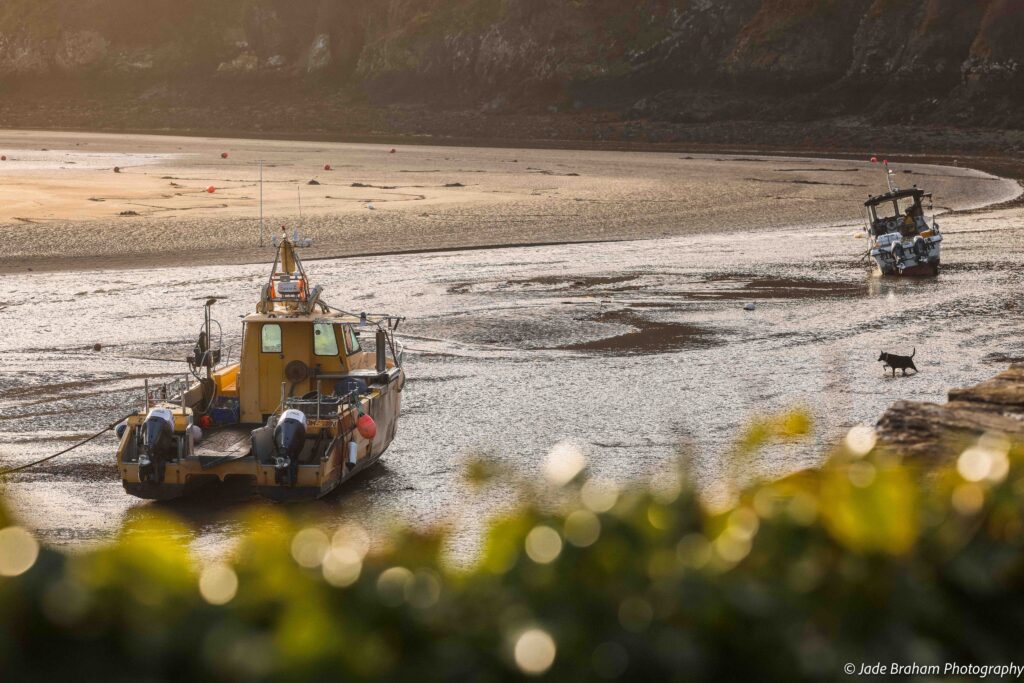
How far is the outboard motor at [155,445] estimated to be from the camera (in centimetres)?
1450

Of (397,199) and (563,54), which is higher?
(563,54)

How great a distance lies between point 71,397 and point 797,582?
19.1 metres

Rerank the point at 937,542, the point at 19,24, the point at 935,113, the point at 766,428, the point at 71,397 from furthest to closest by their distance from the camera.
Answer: the point at 19,24 < the point at 935,113 < the point at 71,397 < the point at 766,428 < the point at 937,542

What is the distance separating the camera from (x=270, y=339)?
54.2 ft

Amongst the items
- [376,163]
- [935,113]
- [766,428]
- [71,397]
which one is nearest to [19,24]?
[376,163]

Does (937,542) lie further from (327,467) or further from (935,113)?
(935,113)

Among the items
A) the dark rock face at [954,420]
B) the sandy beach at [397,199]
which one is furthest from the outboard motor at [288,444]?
the sandy beach at [397,199]

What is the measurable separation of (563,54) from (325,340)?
9892cm

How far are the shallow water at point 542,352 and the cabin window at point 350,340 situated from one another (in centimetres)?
148

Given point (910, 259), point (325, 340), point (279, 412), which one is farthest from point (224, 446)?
point (910, 259)

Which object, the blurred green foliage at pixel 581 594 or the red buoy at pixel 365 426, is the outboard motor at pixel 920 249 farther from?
the blurred green foliage at pixel 581 594

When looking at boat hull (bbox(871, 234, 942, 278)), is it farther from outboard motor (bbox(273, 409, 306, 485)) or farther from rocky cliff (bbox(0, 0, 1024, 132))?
rocky cliff (bbox(0, 0, 1024, 132))

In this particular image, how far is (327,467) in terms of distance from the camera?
48.2 ft

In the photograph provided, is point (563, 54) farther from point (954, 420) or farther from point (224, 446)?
point (954, 420)
